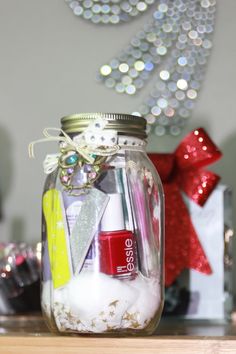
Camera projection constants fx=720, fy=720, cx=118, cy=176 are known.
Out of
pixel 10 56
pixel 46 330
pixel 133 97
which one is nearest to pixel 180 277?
pixel 46 330

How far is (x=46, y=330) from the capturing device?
2.71 feet

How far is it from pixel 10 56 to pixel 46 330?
0.58 metres

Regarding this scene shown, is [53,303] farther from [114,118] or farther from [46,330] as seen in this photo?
[114,118]

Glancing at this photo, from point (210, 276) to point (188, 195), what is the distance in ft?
0.38

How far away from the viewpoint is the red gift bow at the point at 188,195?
3.21 ft

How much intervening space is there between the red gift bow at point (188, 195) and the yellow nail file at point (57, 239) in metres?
0.25

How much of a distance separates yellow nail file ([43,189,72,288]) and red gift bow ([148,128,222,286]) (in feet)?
0.82

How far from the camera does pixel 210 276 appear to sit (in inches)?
38.5

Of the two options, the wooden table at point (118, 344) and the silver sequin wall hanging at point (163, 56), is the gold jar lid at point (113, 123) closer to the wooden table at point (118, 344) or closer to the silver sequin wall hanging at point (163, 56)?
the wooden table at point (118, 344)

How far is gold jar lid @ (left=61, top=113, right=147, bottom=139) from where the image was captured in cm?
75

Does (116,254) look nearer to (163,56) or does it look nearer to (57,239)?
(57,239)

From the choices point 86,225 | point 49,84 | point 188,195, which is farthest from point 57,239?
point 49,84

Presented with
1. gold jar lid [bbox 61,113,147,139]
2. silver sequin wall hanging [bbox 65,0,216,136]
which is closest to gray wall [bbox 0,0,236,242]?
silver sequin wall hanging [bbox 65,0,216,136]

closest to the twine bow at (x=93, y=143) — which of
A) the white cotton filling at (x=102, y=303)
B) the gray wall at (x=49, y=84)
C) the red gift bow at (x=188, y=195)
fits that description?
the white cotton filling at (x=102, y=303)
